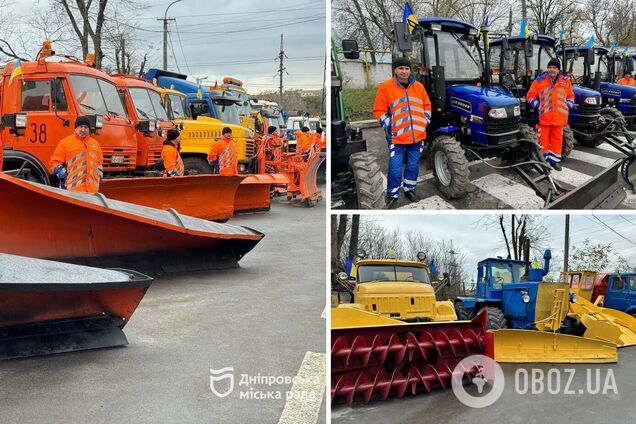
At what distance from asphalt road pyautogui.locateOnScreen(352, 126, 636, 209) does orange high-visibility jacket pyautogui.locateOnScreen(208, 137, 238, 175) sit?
5.79m

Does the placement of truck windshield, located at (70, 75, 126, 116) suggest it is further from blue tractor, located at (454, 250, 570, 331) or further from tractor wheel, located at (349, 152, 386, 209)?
blue tractor, located at (454, 250, 570, 331)

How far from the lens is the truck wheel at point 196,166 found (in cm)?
1445

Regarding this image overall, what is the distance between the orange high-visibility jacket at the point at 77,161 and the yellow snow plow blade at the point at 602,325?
7.20 meters

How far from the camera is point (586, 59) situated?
12.5 m

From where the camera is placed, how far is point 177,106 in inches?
621

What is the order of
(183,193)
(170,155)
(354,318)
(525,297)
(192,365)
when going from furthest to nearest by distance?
(170,155)
(183,193)
(525,297)
(354,318)
(192,365)

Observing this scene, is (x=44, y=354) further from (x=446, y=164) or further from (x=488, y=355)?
(x=446, y=164)

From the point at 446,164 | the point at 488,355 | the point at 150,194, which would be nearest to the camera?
the point at 488,355

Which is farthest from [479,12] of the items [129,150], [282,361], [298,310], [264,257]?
[282,361]

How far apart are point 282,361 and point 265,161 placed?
46.7 ft

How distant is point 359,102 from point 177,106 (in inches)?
271

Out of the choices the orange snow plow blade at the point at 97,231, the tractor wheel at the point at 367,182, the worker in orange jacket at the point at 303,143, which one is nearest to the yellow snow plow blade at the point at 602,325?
the tractor wheel at the point at 367,182

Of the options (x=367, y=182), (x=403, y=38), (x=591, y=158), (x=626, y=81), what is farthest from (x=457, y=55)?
(x=626, y=81)

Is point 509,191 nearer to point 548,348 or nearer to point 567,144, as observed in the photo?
point 548,348
